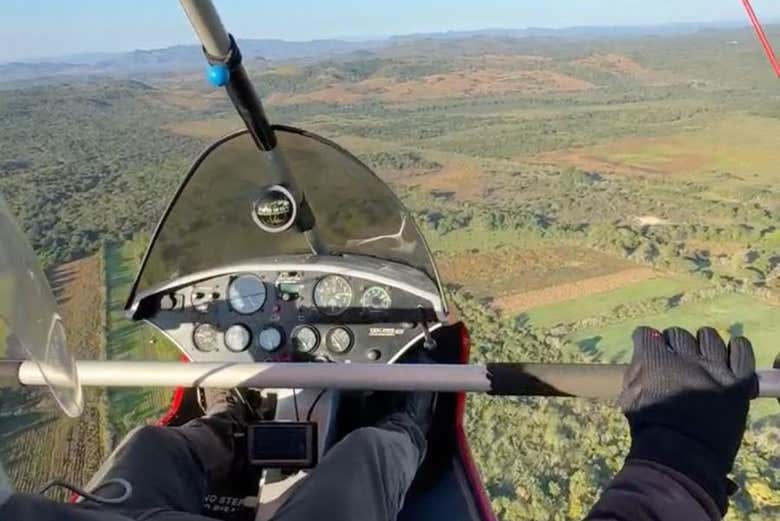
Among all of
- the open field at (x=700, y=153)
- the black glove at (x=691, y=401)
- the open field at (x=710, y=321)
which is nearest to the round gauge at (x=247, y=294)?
the black glove at (x=691, y=401)

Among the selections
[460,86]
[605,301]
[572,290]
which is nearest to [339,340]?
[605,301]

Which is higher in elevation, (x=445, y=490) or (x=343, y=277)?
(x=343, y=277)

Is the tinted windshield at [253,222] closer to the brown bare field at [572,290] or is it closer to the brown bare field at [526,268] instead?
the brown bare field at [572,290]

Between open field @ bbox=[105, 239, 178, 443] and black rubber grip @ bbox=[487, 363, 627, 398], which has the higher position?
black rubber grip @ bbox=[487, 363, 627, 398]

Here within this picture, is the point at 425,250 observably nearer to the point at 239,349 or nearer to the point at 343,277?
the point at 343,277

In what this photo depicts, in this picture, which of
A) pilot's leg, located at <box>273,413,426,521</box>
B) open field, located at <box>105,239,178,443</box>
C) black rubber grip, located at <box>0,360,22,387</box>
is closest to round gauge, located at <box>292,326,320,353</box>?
open field, located at <box>105,239,178,443</box>

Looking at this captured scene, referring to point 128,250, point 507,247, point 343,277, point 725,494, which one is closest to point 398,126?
point 507,247

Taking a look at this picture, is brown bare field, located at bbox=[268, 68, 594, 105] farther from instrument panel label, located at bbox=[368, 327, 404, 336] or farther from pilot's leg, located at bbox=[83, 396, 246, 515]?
pilot's leg, located at bbox=[83, 396, 246, 515]

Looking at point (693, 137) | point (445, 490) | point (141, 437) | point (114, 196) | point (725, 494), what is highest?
point (725, 494)
